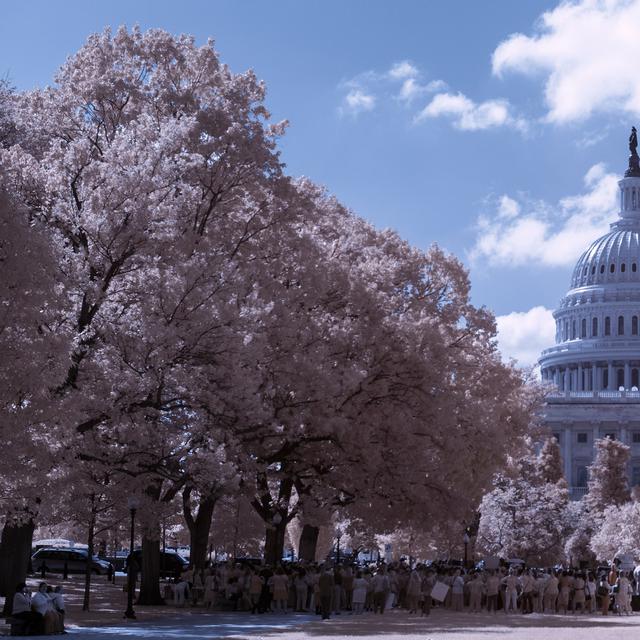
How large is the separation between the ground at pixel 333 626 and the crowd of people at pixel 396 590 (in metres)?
1.02

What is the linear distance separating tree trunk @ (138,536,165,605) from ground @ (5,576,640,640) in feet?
3.50

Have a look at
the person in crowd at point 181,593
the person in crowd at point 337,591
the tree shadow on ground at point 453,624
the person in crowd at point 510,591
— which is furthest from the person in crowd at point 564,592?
the person in crowd at point 181,593

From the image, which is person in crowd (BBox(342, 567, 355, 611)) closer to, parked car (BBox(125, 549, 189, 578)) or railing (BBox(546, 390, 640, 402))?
parked car (BBox(125, 549, 189, 578))

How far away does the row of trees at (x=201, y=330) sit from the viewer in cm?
3247

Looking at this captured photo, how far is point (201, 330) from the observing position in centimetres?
3491

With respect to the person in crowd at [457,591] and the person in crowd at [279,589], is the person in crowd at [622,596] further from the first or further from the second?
the person in crowd at [279,589]

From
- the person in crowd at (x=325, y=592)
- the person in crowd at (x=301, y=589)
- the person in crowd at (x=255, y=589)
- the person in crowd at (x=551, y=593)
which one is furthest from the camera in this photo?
the person in crowd at (x=551, y=593)

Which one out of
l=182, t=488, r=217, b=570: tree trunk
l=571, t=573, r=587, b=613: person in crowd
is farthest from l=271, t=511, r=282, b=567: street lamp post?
l=571, t=573, r=587, b=613: person in crowd

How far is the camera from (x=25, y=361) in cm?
2777

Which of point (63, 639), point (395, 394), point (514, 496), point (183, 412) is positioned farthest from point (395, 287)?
point (514, 496)

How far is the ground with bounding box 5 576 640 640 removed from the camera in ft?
107

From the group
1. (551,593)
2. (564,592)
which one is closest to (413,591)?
(551,593)

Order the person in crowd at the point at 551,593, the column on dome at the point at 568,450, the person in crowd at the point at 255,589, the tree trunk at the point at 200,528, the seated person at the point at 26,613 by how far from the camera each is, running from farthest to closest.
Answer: the column on dome at the point at 568,450 < the person in crowd at the point at 551,593 < the tree trunk at the point at 200,528 < the person in crowd at the point at 255,589 < the seated person at the point at 26,613

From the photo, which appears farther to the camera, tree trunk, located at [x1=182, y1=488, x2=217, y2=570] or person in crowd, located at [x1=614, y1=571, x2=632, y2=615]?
person in crowd, located at [x1=614, y1=571, x2=632, y2=615]
